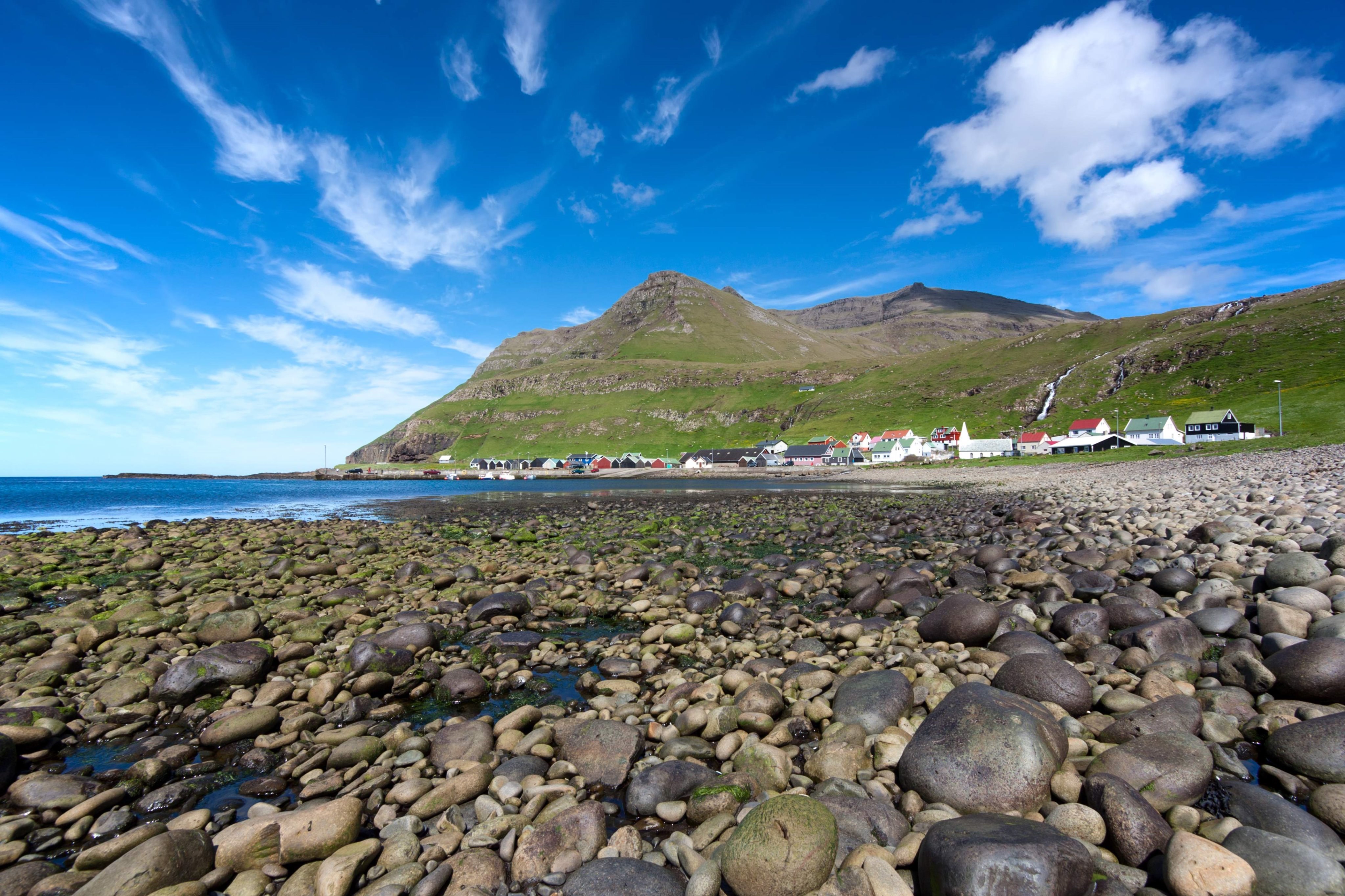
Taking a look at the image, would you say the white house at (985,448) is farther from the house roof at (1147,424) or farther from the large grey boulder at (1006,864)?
the large grey boulder at (1006,864)

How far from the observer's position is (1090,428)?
5330 inches

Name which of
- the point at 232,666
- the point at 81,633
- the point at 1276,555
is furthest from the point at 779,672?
the point at 81,633

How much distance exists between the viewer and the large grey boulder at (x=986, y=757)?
638cm

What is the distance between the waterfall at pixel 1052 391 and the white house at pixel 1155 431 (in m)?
37.6

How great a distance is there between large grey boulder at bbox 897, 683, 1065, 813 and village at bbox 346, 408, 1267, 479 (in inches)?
3846

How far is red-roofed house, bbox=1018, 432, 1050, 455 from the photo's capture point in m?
133

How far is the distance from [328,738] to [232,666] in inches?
155

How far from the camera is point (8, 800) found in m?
7.44

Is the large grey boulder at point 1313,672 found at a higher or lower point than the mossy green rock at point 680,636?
higher

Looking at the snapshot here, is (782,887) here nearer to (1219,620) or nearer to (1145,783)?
(1145,783)

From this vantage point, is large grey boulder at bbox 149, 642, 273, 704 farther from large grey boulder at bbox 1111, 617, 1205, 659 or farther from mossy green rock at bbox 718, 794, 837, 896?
large grey boulder at bbox 1111, 617, 1205, 659

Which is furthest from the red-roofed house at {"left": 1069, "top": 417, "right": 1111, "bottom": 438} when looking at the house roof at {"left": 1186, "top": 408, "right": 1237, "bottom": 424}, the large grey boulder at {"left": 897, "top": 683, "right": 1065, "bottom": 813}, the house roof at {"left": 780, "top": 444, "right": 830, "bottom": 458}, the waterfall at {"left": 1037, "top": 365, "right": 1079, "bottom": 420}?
the large grey boulder at {"left": 897, "top": 683, "right": 1065, "bottom": 813}

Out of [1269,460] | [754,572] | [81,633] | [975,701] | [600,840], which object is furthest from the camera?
[1269,460]

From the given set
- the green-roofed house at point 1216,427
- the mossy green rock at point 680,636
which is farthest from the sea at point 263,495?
the green-roofed house at point 1216,427
